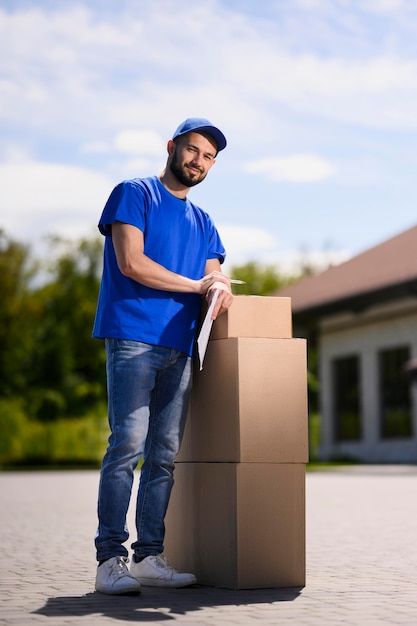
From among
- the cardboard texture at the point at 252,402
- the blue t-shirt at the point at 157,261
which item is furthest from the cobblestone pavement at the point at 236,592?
the blue t-shirt at the point at 157,261

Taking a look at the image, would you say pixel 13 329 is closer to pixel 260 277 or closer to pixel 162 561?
pixel 260 277

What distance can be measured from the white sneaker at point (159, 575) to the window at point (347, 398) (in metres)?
33.4

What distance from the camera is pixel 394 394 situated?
37.6 m

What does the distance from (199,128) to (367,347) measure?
108 ft

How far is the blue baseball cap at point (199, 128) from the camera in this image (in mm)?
6480

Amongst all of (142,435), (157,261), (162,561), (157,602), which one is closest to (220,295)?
(157,261)

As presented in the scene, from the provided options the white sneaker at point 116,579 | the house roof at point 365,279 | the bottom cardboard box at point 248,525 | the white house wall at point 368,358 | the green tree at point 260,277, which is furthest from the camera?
the green tree at point 260,277

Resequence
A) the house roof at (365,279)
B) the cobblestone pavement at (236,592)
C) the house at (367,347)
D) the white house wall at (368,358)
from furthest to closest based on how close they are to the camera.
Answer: the white house wall at (368,358) < the house at (367,347) < the house roof at (365,279) < the cobblestone pavement at (236,592)

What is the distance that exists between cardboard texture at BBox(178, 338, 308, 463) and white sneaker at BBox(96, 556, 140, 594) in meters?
0.75

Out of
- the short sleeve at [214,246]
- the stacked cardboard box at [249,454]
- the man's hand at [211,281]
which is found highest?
the short sleeve at [214,246]

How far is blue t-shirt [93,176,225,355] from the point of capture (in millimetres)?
6320

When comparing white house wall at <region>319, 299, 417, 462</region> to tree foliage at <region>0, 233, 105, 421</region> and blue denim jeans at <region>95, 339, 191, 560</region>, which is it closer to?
tree foliage at <region>0, 233, 105, 421</region>

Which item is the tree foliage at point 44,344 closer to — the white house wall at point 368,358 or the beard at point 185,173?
the white house wall at point 368,358

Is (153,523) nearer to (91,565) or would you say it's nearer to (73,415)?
(91,565)
